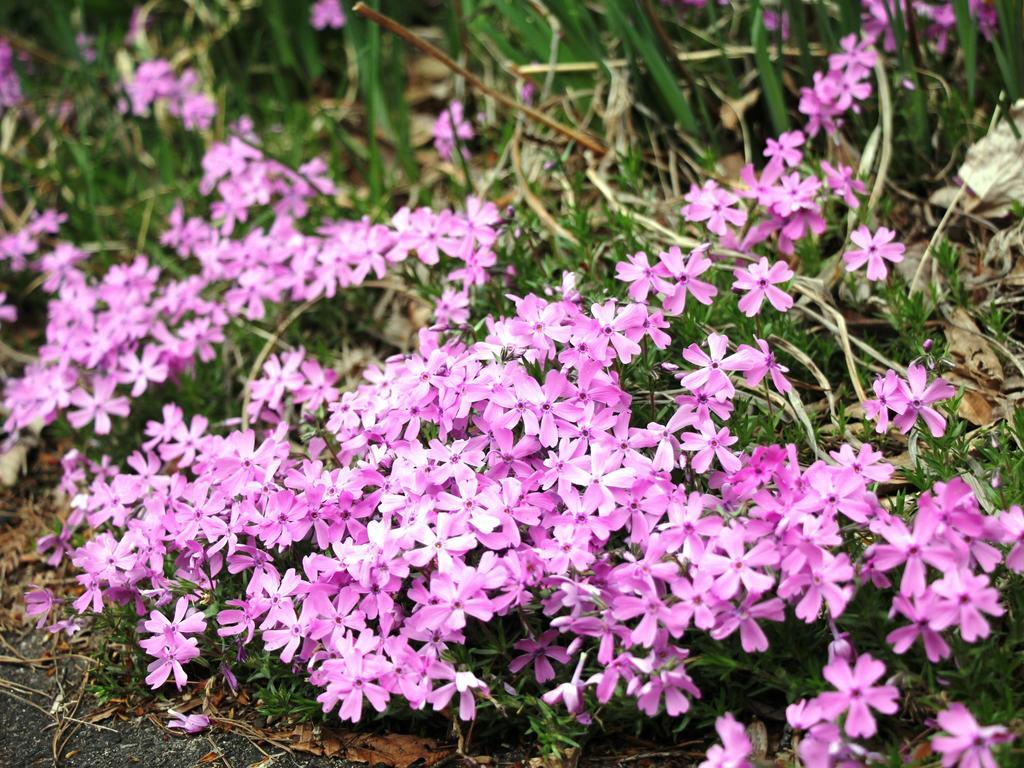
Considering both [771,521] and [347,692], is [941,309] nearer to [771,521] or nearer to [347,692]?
[771,521]

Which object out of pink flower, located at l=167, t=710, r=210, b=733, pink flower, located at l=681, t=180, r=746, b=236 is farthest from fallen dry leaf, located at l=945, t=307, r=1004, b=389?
pink flower, located at l=167, t=710, r=210, b=733

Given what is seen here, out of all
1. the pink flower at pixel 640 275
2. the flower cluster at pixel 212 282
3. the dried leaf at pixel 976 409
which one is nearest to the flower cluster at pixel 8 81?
the flower cluster at pixel 212 282

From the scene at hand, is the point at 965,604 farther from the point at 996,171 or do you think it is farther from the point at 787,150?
the point at 996,171

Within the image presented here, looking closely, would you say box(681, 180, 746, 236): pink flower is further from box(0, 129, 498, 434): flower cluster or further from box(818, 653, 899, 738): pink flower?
box(818, 653, 899, 738): pink flower

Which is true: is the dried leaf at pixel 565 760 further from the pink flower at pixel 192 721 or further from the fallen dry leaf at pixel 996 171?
the fallen dry leaf at pixel 996 171

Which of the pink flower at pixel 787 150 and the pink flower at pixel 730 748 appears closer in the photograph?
the pink flower at pixel 730 748
